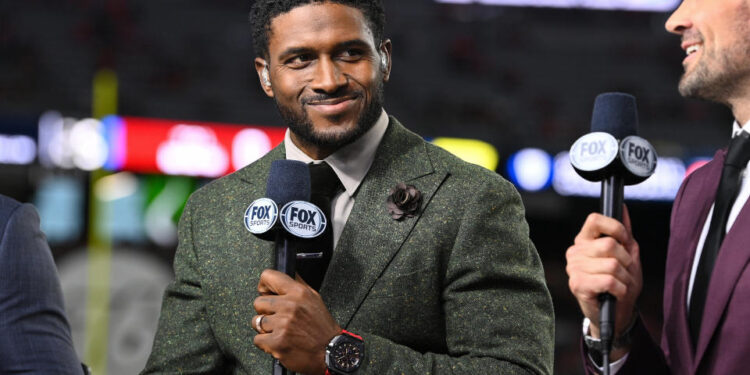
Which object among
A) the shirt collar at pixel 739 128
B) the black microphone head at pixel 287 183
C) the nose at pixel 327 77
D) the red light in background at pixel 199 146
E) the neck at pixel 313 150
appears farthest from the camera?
the red light in background at pixel 199 146

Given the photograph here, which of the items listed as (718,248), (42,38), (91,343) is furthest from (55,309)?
(42,38)

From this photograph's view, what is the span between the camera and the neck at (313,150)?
170cm

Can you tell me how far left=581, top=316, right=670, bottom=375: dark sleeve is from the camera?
4.61ft

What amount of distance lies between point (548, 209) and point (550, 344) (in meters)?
6.48

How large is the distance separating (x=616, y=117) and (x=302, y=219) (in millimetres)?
451

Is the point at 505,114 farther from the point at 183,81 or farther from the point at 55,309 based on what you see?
the point at 55,309

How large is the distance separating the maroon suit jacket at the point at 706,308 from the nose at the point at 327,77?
597 millimetres

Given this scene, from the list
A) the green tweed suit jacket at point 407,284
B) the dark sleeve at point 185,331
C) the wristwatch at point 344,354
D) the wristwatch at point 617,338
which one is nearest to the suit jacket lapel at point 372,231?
the green tweed suit jacket at point 407,284

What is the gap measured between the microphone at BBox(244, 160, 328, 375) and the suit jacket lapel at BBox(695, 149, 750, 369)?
56 cm

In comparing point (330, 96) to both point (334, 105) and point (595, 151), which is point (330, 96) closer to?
point (334, 105)

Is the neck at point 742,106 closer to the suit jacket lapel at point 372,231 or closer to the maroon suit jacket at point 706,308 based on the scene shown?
the maroon suit jacket at point 706,308

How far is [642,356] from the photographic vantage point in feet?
4.62

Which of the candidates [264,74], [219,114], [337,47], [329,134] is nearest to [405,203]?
[329,134]

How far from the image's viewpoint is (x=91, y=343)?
7559 mm
